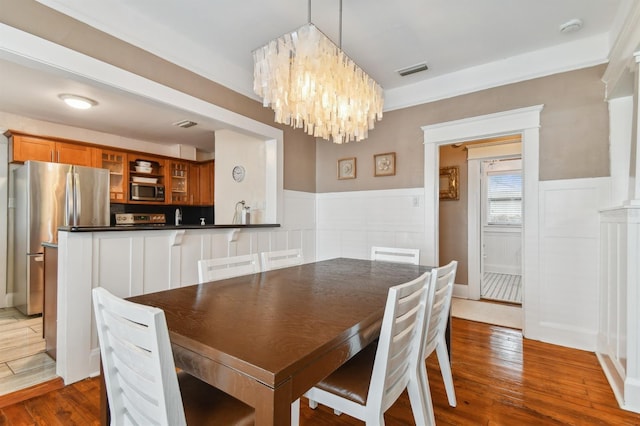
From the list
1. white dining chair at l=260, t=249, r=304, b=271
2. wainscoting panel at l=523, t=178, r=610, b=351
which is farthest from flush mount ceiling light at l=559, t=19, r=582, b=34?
white dining chair at l=260, t=249, r=304, b=271

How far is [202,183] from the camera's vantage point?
5.73 m

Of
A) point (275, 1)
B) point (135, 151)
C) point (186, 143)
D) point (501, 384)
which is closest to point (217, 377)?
point (501, 384)

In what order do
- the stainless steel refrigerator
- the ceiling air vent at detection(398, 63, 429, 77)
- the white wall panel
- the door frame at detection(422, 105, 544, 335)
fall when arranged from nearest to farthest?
the white wall panel → the door frame at detection(422, 105, 544, 335) → the ceiling air vent at detection(398, 63, 429, 77) → the stainless steel refrigerator

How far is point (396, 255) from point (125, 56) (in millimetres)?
2655

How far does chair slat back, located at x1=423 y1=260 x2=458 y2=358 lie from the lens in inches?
58.9

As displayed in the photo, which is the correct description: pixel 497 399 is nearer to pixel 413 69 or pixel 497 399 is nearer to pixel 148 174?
pixel 413 69

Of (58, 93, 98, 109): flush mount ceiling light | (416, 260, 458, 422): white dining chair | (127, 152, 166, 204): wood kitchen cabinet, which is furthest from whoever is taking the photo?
(127, 152, 166, 204): wood kitchen cabinet

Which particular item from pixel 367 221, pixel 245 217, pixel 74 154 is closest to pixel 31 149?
pixel 74 154

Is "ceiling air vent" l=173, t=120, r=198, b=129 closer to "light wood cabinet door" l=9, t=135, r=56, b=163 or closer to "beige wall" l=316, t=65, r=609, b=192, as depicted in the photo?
"light wood cabinet door" l=9, t=135, r=56, b=163

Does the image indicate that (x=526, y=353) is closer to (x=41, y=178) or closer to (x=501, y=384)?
(x=501, y=384)

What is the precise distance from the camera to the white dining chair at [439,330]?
1451 mm

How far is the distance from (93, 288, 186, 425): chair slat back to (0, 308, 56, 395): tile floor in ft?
5.51

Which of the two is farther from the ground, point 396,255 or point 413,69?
point 413,69

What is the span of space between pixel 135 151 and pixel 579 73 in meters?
5.72
